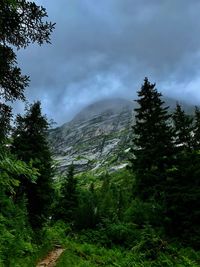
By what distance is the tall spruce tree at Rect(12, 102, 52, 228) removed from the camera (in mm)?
28516

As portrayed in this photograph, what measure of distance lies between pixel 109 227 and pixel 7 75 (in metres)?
19.0

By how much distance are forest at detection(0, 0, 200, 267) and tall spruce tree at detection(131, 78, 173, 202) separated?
0.26 ft

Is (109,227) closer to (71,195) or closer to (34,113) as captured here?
(34,113)

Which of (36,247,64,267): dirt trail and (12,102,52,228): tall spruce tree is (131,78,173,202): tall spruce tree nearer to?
(12,102,52,228): tall spruce tree

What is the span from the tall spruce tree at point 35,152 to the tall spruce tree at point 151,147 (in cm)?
730

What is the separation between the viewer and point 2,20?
35.3 feet

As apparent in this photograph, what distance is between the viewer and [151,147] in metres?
30.6

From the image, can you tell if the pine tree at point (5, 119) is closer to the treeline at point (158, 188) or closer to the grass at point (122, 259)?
the grass at point (122, 259)

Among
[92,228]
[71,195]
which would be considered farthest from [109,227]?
[71,195]

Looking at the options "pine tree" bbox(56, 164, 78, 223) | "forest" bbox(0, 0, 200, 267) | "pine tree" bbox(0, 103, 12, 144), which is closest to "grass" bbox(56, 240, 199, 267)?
"forest" bbox(0, 0, 200, 267)

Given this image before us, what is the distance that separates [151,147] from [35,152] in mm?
9328

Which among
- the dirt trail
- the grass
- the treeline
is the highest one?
the treeline

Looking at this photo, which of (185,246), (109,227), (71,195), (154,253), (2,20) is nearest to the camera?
(2,20)

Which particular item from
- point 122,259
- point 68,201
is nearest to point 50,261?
point 122,259
